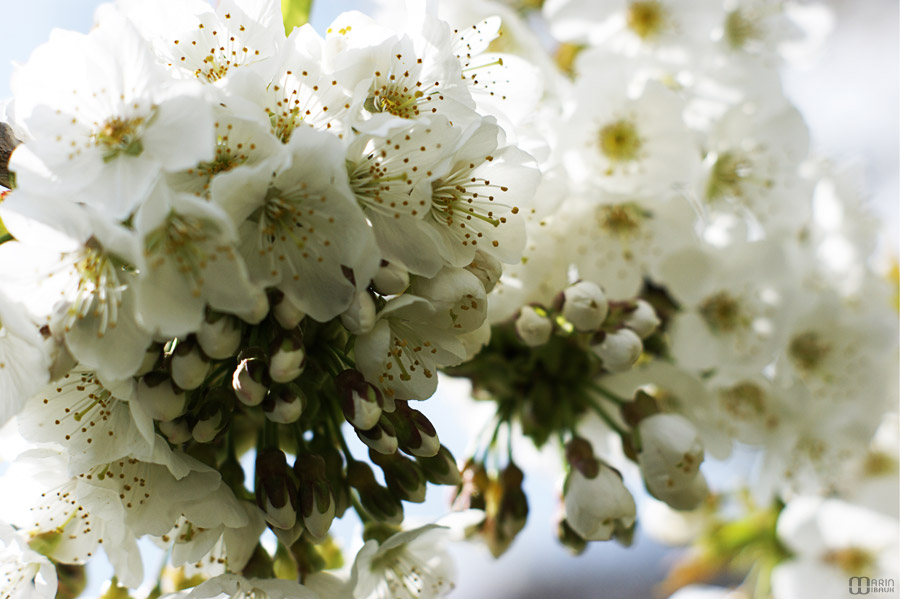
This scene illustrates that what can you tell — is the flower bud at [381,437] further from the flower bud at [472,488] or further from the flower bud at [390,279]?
the flower bud at [472,488]

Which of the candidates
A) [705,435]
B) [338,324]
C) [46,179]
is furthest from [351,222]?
[705,435]

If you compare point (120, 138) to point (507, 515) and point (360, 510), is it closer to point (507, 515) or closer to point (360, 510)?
point (360, 510)

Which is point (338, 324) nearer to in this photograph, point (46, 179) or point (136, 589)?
point (46, 179)

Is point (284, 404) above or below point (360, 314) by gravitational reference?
below

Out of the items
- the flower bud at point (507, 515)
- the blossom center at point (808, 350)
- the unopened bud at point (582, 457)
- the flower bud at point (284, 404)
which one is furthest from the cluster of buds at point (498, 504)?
the blossom center at point (808, 350)

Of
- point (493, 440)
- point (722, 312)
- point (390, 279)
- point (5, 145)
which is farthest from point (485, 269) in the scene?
point (722, 312)

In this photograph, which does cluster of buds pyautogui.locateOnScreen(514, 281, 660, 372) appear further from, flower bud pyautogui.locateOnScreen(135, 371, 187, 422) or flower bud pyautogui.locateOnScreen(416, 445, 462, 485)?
flower bud pyautogui.locateOnScreen(135, 371, 187, 422)
